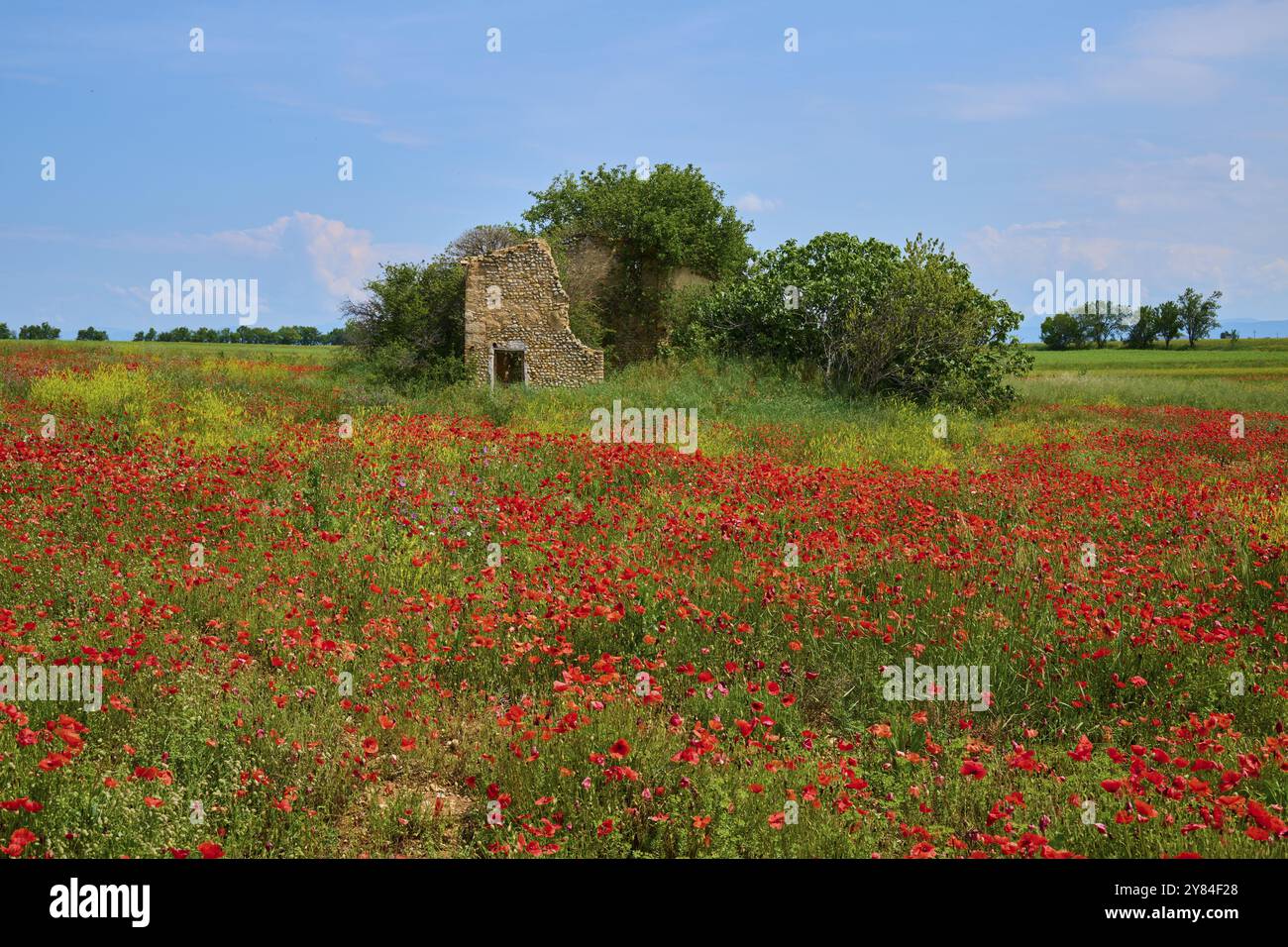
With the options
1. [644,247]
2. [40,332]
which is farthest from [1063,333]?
[40,332]

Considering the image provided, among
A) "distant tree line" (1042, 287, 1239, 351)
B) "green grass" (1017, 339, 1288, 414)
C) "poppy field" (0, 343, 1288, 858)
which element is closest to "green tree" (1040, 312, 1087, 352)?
"distant tree line" (1042, 287, 1239, 351)

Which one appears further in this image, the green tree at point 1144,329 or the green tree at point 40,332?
the green tree at point 1144,329

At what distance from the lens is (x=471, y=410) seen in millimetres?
17906

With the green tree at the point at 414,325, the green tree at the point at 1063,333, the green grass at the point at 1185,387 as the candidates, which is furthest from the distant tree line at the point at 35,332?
the green tree at the point at 1063,333

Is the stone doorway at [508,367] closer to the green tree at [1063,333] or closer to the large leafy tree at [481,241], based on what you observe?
the large leafy tree at [481,241]

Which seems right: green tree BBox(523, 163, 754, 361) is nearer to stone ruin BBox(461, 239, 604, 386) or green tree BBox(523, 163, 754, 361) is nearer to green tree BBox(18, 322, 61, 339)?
stone ruin BBox(461, 239, 604, 386)

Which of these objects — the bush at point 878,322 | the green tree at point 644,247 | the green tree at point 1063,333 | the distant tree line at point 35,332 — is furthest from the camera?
the green tree at point 1063,333

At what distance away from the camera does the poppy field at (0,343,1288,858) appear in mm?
3955

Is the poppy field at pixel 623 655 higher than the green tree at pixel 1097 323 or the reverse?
the reverse

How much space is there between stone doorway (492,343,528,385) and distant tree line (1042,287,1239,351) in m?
60.0

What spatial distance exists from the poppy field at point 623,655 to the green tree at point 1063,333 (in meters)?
79.9

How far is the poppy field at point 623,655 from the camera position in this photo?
13.0 feet
